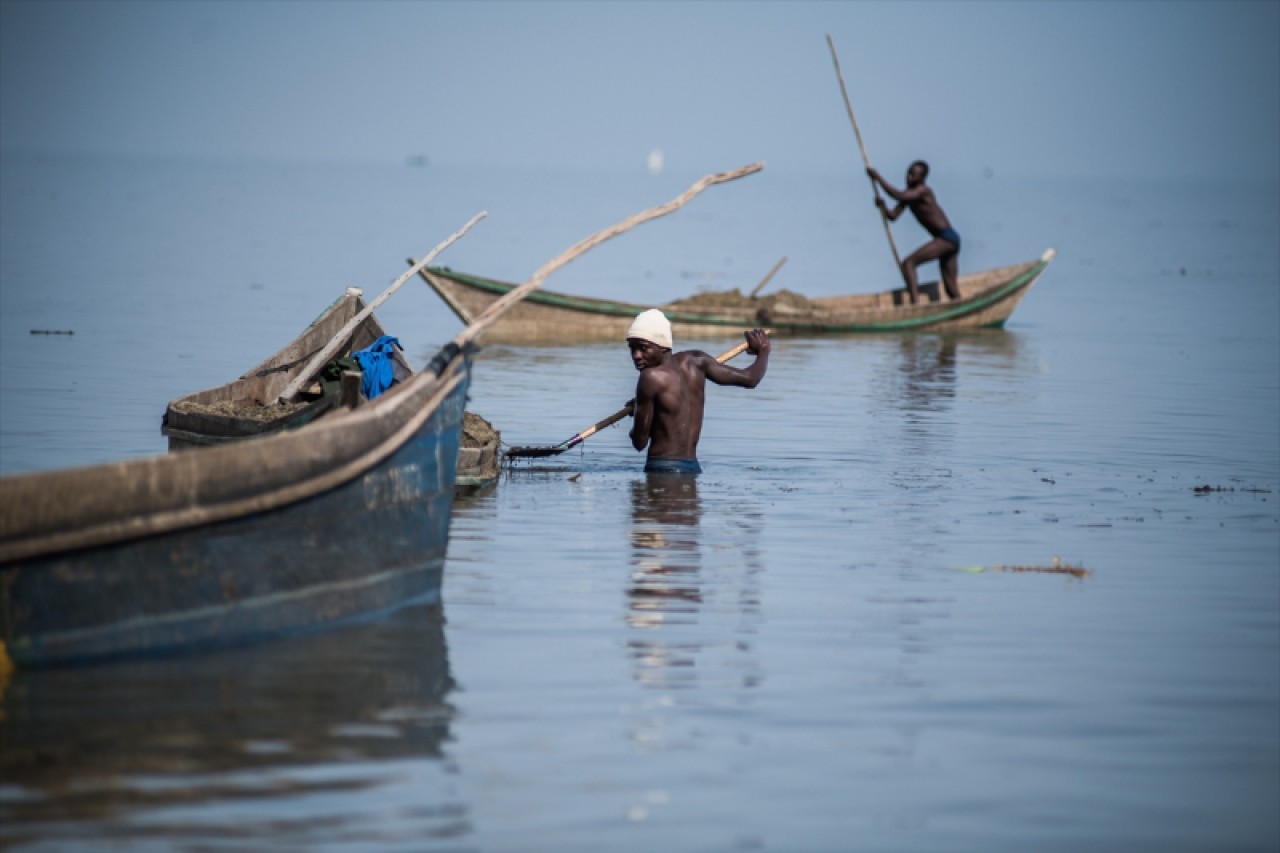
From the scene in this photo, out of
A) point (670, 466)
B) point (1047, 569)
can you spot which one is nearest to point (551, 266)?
point (1047, 569)

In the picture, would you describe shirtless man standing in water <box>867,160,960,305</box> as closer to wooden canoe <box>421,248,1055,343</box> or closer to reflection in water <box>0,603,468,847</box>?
wooden canoe <box>421,248,1055,343</box>

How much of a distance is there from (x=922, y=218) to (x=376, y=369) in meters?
13.2

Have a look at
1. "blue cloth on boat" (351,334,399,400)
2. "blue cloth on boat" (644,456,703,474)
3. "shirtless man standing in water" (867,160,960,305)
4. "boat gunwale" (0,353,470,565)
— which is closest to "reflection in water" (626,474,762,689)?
"blue cloth on boat" (644,456,703,474)

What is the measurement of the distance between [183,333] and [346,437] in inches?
605

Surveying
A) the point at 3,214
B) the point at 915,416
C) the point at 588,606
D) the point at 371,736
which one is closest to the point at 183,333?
the point at 915,416

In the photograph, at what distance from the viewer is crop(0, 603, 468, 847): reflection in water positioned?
16.9 ft

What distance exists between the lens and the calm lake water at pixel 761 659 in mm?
5332

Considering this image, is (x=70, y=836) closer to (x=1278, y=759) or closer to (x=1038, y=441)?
(x=1278, y=759)

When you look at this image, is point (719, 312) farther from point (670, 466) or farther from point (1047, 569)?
point (1047, 569)

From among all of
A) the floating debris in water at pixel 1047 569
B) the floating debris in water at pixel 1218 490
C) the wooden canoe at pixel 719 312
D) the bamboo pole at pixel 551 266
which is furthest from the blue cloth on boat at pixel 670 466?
the wooden canoe at pixel 719 312

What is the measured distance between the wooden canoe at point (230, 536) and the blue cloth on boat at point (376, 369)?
2.78 metres

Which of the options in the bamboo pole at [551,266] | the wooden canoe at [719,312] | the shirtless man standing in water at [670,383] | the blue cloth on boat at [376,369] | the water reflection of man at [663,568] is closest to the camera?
the water reflection of man at [663,568]

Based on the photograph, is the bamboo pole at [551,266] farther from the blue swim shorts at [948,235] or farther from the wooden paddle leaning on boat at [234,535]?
the blue swim shorts at [948,235]

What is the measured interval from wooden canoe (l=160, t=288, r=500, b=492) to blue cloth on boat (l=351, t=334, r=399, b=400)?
179 mm
